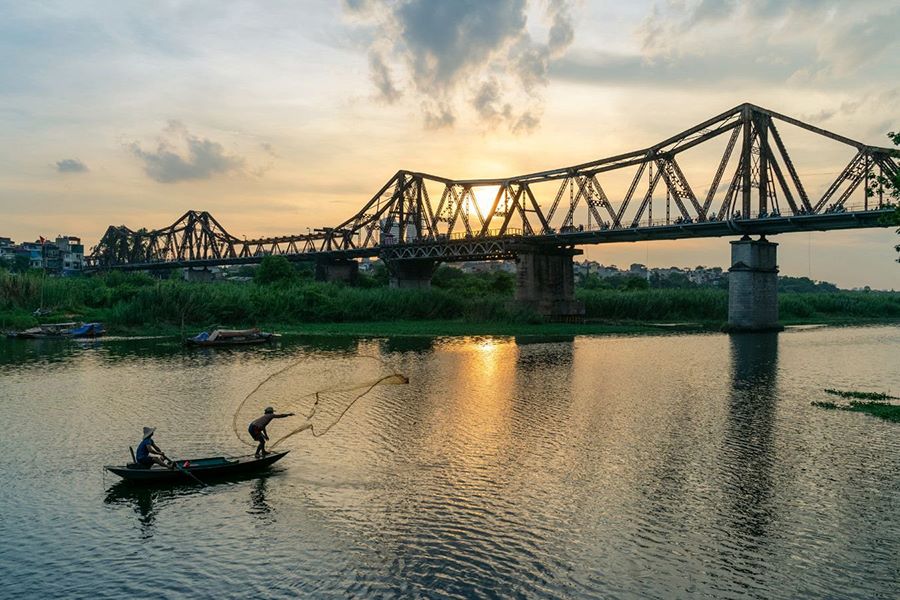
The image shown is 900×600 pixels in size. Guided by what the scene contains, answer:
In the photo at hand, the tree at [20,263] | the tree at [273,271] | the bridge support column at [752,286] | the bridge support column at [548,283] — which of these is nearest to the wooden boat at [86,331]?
the tree at [273,271]

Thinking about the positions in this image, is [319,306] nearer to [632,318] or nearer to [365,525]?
[632,318]

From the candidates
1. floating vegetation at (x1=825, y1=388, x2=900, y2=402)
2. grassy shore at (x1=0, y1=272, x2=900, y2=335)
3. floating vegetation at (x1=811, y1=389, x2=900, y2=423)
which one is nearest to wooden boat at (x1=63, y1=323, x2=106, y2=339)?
grassy shore at (x1=0, y1=272, x2=900, y2=335)

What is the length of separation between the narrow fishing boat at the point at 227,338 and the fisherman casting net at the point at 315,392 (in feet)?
45.0

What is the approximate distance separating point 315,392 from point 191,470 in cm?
1136

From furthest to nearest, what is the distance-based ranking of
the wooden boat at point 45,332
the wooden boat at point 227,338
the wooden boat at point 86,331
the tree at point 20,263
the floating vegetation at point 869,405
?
the tree at point 20,263 → the wooden boat at point 86,331 → the wooden boat at point 45,332 → the wooden boat at point 227,338 → the floating vegetation at point 869,405

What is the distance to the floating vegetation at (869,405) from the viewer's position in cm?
2978

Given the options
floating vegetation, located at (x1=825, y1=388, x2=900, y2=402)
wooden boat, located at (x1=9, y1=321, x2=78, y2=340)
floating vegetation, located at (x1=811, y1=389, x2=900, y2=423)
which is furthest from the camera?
wooden boat, located at (x1=9, y1=321, x2=78, y2=340)

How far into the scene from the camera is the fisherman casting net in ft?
84.0

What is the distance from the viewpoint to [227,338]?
60000 millimetres

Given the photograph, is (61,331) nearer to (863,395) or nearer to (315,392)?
(315,392)

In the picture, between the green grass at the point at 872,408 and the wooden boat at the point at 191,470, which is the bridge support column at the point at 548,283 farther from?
the wooden boat at the point at 191,470

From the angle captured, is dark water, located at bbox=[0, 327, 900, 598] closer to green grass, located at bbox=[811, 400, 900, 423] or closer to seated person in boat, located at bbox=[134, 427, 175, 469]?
seated person in boat, located at bbox=[134, 427, 175, 469]

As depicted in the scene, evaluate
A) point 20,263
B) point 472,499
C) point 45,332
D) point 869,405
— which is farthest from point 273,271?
point 20,263

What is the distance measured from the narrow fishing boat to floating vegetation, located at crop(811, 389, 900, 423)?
4468 centimetres
